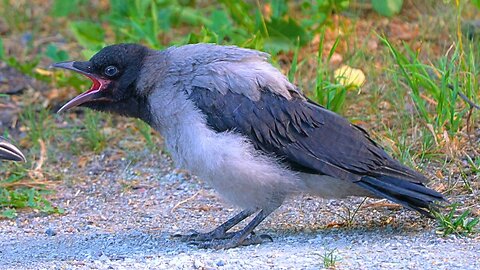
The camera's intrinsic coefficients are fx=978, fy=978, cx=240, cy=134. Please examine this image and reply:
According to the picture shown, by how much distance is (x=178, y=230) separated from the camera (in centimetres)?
582

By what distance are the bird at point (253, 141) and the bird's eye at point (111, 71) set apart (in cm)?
15

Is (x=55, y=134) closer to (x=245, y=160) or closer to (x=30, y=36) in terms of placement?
(x=30, y=36)

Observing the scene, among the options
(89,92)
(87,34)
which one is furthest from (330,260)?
(87,34)

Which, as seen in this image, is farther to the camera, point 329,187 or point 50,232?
point 50,232

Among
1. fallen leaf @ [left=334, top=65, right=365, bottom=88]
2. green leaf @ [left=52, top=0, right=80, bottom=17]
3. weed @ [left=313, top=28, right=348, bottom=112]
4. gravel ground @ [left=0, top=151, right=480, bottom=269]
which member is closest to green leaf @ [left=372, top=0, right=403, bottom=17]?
fallen leaf @ [left=334, top=65, right=365, bottom=88]

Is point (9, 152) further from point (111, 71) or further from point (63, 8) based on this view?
point (63, 8)

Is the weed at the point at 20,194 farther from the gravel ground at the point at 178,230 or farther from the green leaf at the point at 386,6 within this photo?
the green leaf at the point at 386,6

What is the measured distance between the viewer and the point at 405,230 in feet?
17.8

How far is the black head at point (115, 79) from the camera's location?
18.6 ft

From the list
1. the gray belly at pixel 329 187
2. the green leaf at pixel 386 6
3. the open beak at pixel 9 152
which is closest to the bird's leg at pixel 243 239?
the gray belly at pixel 329 187

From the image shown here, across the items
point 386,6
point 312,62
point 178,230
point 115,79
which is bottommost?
point 178,230

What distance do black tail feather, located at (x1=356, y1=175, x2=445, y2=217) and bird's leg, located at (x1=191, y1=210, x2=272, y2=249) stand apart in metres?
0.60

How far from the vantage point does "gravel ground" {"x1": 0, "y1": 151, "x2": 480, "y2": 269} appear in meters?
4.88

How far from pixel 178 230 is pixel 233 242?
0.52 m
